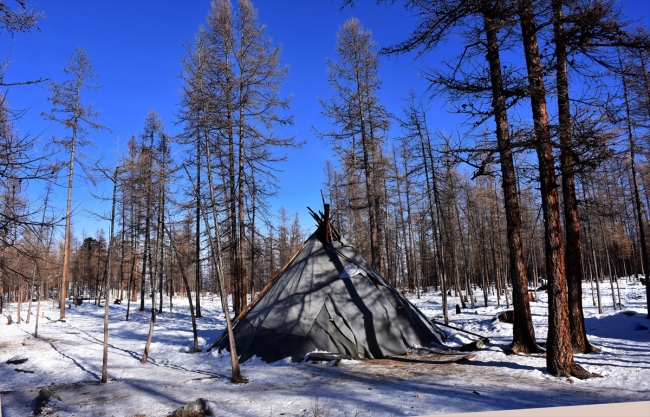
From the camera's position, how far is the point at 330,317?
1064 cm

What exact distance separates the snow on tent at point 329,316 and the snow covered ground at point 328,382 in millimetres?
601

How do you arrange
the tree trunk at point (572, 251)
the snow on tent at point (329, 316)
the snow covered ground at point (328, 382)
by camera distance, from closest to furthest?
1. the snow covered ground at point (328, 382)
2. the tree trunk at point (572, 251)
3. the snow on tent at point (329, 316)

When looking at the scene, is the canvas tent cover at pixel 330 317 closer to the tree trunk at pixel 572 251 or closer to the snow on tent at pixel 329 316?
the snow on tent at pixel 329 316

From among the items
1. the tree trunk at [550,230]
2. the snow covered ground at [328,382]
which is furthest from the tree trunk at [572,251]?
the tree trunk at [550,230]

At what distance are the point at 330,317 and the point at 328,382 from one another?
116 inches

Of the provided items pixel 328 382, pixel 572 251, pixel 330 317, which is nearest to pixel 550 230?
pixel 572 251

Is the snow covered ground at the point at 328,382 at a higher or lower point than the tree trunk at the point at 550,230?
lower

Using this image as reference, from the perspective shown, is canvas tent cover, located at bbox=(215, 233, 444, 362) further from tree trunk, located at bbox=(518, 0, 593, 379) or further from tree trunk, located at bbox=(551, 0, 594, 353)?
tree trunk, located at bbox=(518, 0, 593, 379)

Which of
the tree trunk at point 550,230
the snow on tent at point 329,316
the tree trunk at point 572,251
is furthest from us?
the snow on tent at point 329,316

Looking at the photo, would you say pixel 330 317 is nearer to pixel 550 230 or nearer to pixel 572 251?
pixel 550 230

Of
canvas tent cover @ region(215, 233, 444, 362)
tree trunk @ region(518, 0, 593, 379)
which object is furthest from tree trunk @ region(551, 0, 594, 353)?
canvas tent cover @ region(215, 233, 444, 362)

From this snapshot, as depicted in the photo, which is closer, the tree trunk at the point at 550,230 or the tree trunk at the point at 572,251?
the tree trunk at the point at 550,230

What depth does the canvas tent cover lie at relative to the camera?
1033cm

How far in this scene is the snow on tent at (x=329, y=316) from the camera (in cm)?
1033
